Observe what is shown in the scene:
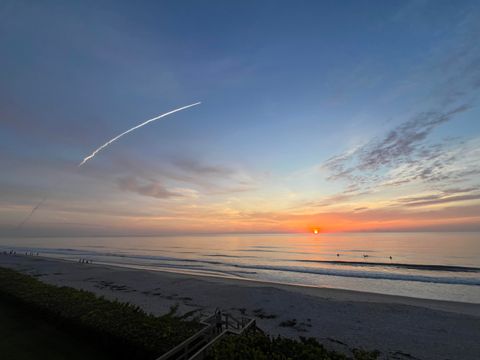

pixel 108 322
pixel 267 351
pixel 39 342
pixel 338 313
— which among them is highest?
pixel 267 351

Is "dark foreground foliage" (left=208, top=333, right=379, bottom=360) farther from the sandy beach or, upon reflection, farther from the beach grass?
the sandy beach

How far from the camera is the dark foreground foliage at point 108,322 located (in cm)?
1052

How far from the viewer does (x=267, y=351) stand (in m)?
7.62

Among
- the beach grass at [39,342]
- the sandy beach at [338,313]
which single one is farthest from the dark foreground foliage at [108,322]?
the sandy beach at [338,313]

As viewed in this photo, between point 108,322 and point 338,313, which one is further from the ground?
point 108,322

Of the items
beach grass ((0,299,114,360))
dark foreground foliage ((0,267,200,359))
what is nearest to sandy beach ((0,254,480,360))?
dark foreground foliage ((0,267,200,359))

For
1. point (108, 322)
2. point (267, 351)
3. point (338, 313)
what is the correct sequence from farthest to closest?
point (338, 313), point (108, 322), point (267, 351)

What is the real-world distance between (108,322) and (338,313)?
1781 cm

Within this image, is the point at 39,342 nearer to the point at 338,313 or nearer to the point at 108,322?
the point at 108,322

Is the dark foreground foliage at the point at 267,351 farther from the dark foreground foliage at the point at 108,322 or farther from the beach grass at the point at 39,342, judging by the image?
the beach grass at the point at 39,342

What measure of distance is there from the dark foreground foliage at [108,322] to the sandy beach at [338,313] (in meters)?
7.53

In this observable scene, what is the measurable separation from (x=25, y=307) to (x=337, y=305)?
24323 mm

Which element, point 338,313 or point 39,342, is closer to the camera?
point 39,342

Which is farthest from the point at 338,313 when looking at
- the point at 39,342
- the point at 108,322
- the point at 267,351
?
the point at 39,342
